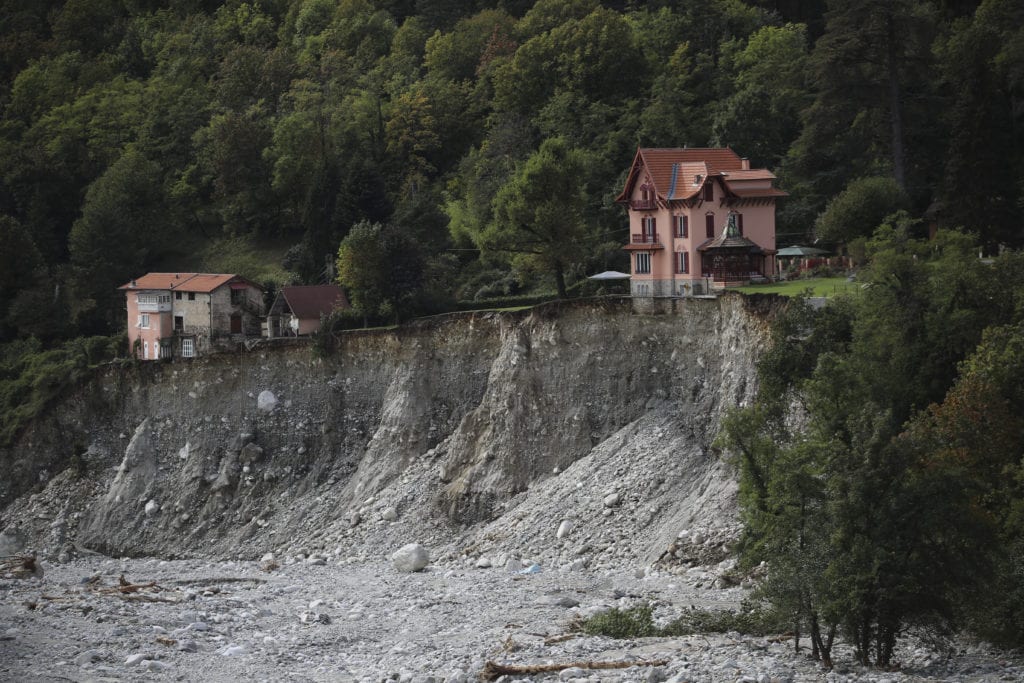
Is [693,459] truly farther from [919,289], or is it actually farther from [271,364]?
[271,364]

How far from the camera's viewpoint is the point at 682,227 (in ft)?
184

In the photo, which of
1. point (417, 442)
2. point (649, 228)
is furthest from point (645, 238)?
point (417, 442)

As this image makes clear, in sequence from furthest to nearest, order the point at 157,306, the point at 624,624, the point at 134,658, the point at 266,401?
the point at 157,306, the point at 266,401, the point at 134,658, the point at 624,624

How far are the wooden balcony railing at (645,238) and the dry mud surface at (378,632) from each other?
15.8 meters

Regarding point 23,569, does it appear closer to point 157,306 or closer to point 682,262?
point 157,306

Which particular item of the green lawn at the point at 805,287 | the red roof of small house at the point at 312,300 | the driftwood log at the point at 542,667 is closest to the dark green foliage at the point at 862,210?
the green lawn at the point at 805,287

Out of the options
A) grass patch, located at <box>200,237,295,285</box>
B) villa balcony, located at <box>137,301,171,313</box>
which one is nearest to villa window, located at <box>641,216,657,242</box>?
villa balcony, located at <box>137,301,171,313</box>

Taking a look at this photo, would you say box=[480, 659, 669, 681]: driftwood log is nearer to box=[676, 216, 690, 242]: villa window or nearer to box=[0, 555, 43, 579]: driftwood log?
box=[0, 555, 43, 579]: driftwood log

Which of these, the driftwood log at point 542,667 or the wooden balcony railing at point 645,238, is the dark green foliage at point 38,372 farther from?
the driftwood log at point 542,667

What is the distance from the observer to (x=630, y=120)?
77625mm

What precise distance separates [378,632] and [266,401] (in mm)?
23737

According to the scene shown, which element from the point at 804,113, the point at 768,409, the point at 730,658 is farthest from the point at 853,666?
the point at 804,113

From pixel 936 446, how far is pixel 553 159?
30.5 metres

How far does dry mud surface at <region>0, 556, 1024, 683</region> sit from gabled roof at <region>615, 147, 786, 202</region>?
17.2 meters
